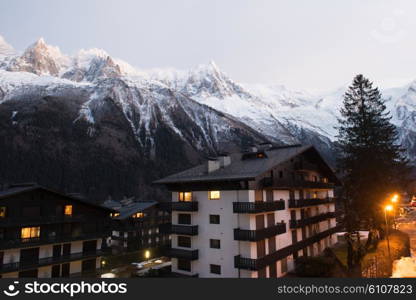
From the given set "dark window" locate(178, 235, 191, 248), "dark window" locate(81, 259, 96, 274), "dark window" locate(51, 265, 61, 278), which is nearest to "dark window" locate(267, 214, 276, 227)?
"dark window" locate(178, 235, 191, 248)

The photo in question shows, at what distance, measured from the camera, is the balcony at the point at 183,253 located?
32.7m

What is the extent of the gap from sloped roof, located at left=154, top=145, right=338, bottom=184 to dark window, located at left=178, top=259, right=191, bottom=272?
9.68 m

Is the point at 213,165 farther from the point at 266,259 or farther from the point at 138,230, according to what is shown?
the point at 138,230

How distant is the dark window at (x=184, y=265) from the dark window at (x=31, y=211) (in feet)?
64.2

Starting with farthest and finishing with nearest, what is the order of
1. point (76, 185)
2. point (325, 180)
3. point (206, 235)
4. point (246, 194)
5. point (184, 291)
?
point (76, 185) → point (325, 180) → point (206, 235) → point (246, 194) → point (184, 291)

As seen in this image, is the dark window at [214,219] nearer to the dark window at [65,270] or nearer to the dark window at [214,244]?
the dark window at [214,244]

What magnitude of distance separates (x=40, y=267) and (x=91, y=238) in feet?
23.5

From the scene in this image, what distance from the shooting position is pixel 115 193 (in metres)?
139

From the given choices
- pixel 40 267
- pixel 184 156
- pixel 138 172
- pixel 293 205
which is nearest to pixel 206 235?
pixel 293 205

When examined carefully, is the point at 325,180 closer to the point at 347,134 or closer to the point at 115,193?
the point at 347,134

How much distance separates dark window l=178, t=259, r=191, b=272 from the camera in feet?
112

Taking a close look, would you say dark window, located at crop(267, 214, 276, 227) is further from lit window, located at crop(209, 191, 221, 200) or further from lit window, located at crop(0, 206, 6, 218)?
lit window, located at crop(0, 206, 6, 218)

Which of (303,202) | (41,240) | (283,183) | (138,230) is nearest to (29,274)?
(41,240)

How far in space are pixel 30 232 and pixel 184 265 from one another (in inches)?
792
